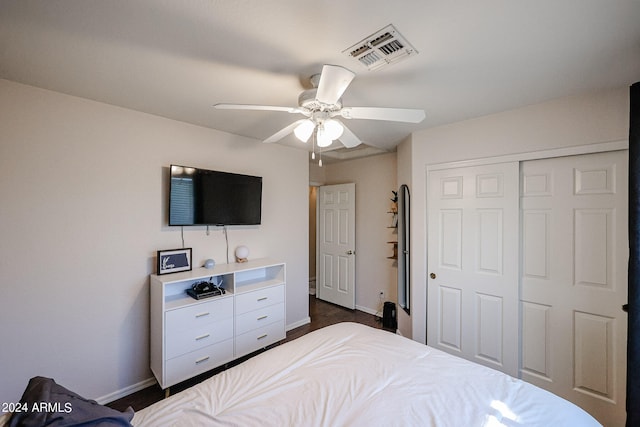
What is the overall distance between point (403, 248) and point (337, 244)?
1.32 meters

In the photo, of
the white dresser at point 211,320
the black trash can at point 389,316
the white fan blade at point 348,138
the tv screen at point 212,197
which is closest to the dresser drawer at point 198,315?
the white dresser at point 211,320

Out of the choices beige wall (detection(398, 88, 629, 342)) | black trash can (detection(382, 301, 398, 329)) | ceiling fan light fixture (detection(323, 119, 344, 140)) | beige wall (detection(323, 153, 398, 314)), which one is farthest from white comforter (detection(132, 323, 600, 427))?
beige wall (detection(323, 153, 398, 314))

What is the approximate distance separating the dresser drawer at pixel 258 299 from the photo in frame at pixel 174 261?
578 millimetres

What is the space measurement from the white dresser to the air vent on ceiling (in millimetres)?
2042

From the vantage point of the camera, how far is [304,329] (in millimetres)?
3375

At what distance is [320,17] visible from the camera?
1.16m

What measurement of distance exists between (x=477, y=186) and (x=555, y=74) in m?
0.97

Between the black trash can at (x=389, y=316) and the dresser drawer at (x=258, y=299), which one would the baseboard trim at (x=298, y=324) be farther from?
the black trash can at (x=389, y=316)

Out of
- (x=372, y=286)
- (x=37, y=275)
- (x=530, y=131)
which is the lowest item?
(x=372, y=286)

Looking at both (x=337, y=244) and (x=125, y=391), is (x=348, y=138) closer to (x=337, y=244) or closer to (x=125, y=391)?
(x=337, y=244)

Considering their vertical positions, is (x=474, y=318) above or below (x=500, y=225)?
below

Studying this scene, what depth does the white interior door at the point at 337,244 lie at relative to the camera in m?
4.01

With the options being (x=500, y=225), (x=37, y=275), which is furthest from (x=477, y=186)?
(x=37, y=275)

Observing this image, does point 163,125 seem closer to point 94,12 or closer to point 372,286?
point 94,12
